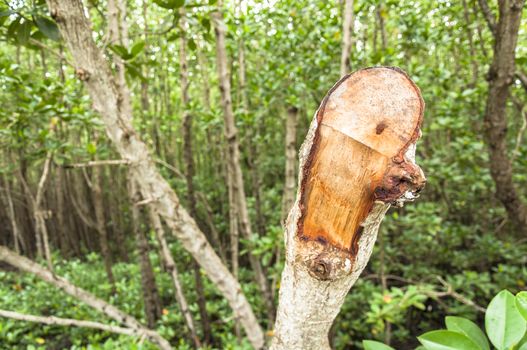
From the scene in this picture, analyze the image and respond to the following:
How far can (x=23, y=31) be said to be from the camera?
58.2 inches

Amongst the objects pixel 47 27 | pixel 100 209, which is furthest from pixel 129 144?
pixel 100 209

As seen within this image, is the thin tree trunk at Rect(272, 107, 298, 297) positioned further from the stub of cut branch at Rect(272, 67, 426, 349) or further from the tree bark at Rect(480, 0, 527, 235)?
the stub of cut branch at Rect(272, 67, 426, 349)

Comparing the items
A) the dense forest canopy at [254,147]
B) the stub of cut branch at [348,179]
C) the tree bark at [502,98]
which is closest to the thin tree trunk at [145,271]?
the dense forest canopy at [254,147]

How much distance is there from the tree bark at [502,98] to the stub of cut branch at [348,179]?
1.60 metres

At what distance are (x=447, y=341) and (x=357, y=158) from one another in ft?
1.41

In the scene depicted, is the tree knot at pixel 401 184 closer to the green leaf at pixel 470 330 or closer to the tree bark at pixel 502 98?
the green leaf at pixel 470 330

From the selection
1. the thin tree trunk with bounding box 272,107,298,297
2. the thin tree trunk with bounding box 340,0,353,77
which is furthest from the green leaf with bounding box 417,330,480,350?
the thin tree trunk with bounding box 272,107,298,297

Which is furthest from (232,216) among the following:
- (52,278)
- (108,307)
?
(52,278)

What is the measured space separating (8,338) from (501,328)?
4513mm

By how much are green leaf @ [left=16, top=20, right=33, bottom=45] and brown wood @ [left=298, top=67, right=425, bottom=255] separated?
1376 millimetres

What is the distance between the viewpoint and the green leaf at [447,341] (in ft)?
2.43

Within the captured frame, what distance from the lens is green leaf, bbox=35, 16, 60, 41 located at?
1.48 m

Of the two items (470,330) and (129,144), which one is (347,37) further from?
(470,330)

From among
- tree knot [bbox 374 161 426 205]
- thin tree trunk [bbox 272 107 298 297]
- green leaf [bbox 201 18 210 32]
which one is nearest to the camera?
tree knot [bbox 374 161 426 205]
